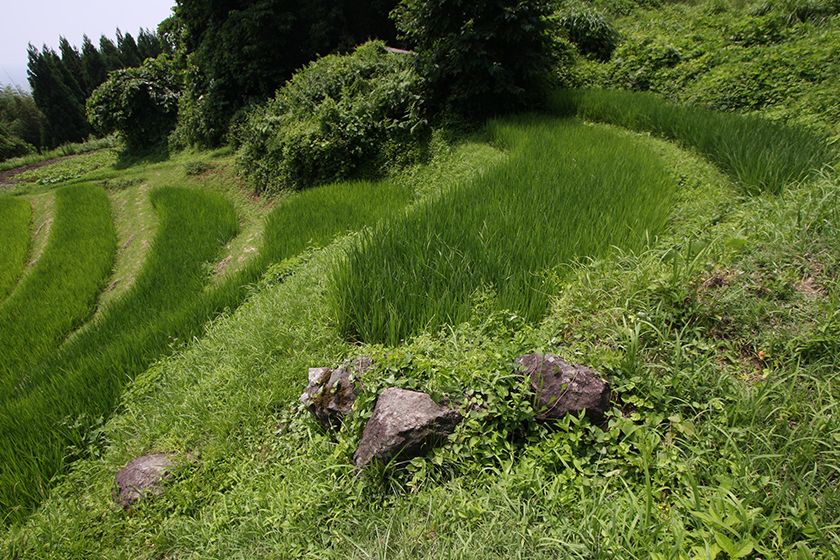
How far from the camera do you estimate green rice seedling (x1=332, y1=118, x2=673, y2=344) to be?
2.26m

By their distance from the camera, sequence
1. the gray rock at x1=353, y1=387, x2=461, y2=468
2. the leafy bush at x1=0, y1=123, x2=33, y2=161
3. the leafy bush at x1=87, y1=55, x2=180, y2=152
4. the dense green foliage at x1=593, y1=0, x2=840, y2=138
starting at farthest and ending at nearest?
1. the leafy bush at x1=0, y1=123, x2=33, y2=161
2. the leafy bush at x1=87, y1=55, x2=180, y2=152
3. the dense green foliage at x1=593, y1=0, x2=840, y2=138
4. the gray rock at x1=353, y1=387, x2=461, y2=468

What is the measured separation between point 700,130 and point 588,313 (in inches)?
Result: 142

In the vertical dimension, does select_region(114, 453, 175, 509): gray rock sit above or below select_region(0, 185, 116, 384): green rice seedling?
below

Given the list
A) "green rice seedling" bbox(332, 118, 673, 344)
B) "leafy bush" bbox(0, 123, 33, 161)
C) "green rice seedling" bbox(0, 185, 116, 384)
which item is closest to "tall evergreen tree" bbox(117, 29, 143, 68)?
"leafy bush" bbox(0, 123, 33, 161)

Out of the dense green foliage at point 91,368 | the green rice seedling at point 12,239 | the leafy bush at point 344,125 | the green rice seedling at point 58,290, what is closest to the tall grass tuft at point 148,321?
the dense green foliage at point 91,368

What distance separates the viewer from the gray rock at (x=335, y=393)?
6.10 feet

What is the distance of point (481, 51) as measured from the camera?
553 centimetres

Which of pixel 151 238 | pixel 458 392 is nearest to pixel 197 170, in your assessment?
pixel 151 238

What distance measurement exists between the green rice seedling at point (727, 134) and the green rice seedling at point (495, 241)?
0.65 meters

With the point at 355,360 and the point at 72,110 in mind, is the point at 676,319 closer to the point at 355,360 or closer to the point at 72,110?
the point at 355,360

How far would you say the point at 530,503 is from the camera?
1375 mm

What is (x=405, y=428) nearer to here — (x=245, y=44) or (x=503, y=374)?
(x=503, y=374)

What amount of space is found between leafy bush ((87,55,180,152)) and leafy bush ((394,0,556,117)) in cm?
965

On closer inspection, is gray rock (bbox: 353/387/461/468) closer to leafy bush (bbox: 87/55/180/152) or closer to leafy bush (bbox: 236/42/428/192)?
leafy bush (bbox: 236/42/428/192)
